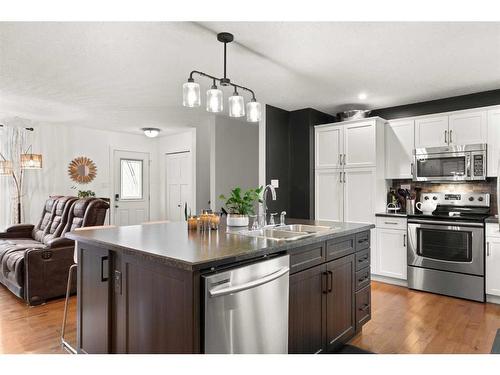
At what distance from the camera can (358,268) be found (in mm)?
2557

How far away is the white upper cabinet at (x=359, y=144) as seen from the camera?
13.7ft

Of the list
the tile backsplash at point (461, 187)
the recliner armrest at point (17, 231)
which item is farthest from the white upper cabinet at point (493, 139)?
the recliner armrest at point (17, 231)

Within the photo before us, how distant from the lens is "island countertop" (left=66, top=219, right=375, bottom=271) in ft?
4.77

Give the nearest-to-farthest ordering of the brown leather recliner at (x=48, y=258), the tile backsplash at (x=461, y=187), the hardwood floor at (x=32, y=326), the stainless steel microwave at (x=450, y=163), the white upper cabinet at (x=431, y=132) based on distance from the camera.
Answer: the hardwood floor at (x=32, y=326)
the brown leather recliner at (x=48, y=258)
the stainless steel microwave at (x=450, y=163)
the tile backsplash at (x=461, y=187)
the white upper cabinet at (x=431, y=132)

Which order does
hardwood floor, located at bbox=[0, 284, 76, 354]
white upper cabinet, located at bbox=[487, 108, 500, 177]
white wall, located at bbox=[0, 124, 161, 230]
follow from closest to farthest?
1. hardwood floor, located at bbox=[0, 284, 76, 354]
2. white upper cabinet, located at bbox=[487, 108, 500, 177]
3. white wall, located at bbox=[0, 124, 161, 230]

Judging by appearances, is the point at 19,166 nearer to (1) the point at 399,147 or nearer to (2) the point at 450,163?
(1) the point at 399,147

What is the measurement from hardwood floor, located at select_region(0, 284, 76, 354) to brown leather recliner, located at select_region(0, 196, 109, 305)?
122mm

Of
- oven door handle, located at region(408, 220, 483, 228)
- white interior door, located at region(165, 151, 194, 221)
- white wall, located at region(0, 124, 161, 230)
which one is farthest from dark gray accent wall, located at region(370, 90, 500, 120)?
white wall, located at region(0, 124, 161, 230)

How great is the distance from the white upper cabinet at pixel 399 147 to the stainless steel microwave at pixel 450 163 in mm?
122

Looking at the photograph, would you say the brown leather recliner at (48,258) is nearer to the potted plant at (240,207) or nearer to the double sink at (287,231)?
the potted plant at (240,207)

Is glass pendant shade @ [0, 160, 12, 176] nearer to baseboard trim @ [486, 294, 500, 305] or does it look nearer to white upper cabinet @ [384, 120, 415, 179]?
white upper cabinet @ [384, 120, 415, 179]

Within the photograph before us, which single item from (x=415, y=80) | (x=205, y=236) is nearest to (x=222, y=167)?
(x=415, y=80)

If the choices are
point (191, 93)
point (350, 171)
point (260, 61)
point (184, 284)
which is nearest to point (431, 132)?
point (350, 171)

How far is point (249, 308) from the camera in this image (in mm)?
1603
